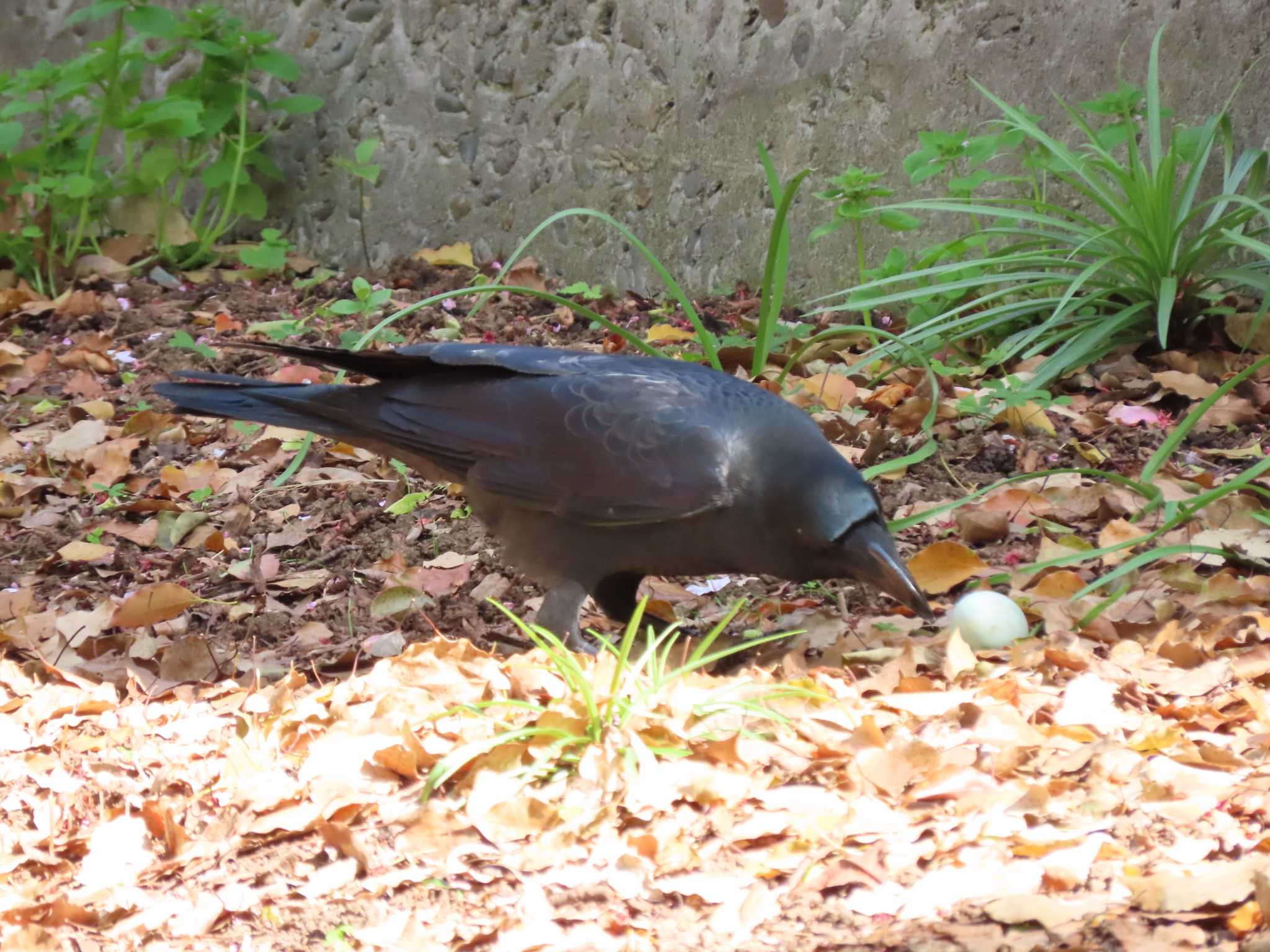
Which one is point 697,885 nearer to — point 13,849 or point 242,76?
point 13,849

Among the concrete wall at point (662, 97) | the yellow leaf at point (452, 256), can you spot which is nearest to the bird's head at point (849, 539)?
the concrete wall at point (662, 97)

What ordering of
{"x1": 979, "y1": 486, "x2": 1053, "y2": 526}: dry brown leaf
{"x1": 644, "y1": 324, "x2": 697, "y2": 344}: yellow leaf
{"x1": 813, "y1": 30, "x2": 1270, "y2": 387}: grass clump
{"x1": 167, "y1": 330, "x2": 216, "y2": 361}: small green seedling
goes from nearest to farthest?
{"x1": 979, "y1": 486, "x2": 1053, "y2": 526}: dry brown leaf, {"x1": 813, "y1": 30, "x2": 1270, "y2": 387}: grass clump, {"x1": 644, "y1": 324, "x2": 697, "y2": 344}: yellow leaf, {"x1": 167, "y1": 330, "x2": 216, "y2": 361}: small green seedling

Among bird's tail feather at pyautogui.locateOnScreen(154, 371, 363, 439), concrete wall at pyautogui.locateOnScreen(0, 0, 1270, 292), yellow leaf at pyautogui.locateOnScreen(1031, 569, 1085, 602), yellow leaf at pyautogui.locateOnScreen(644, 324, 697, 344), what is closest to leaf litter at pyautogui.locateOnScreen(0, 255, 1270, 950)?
yellow leaf at pyautogui.locateOnScreen(1031, 569, 1085, 602)

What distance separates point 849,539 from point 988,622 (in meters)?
0.31

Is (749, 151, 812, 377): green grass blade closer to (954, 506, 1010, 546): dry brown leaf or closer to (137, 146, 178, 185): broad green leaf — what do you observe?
(954, 506, 1010, 546): dry brown leaf

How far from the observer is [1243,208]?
12.3ft

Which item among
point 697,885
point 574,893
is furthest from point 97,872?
point 697,885

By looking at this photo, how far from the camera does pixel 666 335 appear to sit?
15.1ft

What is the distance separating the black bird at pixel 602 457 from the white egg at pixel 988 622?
0.34 ft

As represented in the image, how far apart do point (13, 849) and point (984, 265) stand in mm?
3045

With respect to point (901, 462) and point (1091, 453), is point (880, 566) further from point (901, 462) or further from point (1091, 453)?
point (1091, 453)

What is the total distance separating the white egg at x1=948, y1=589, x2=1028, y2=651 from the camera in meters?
2.54

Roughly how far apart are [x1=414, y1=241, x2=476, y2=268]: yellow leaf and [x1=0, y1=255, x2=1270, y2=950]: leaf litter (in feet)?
6.87

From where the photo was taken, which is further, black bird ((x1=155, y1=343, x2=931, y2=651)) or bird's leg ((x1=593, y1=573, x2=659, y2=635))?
bird's leg ((x1=593, y1=573, x2=659, y2=635))
